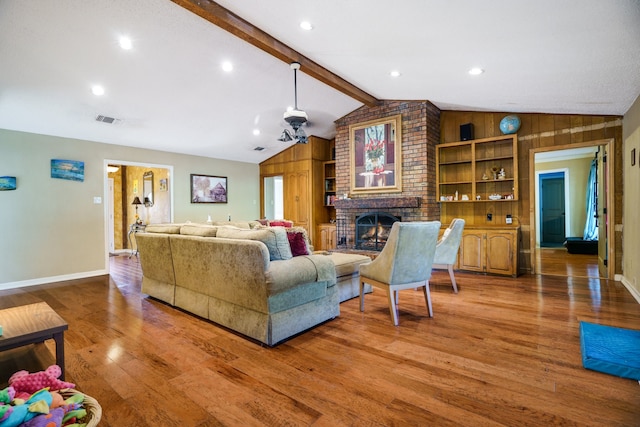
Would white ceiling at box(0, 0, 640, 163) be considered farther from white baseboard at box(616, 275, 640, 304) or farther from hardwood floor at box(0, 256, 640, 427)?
hardwood floor at box(0, 256, 640, 427)

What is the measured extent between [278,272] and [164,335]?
1.22 metres

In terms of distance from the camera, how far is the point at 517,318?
9.78 ft

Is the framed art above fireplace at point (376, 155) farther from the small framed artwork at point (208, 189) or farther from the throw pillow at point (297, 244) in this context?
the small framed artwork at point (208, 189)

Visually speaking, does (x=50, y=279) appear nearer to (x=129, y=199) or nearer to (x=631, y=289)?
(x=129, y=199)

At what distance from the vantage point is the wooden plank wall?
436 centimetres

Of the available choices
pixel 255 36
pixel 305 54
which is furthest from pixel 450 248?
pixel 255 36

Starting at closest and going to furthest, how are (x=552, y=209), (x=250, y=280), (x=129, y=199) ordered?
(x=250, y=280) < (x=552, y=209) < (x=129, y=199)

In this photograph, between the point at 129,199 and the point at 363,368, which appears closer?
the point at 363,368

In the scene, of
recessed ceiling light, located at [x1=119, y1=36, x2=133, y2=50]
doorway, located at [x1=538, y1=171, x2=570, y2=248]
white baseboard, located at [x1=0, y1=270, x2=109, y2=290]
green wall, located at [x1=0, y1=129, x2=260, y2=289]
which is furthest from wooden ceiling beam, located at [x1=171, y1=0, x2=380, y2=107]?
doorway, located at [x1=538, y1=171, x2=570, y2=248]

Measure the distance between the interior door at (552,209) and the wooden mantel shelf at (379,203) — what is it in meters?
5.83

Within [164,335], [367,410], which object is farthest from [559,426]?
[164,335]

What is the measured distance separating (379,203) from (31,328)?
476 centimetres

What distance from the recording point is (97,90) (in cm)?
425

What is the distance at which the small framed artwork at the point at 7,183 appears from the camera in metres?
4.67
